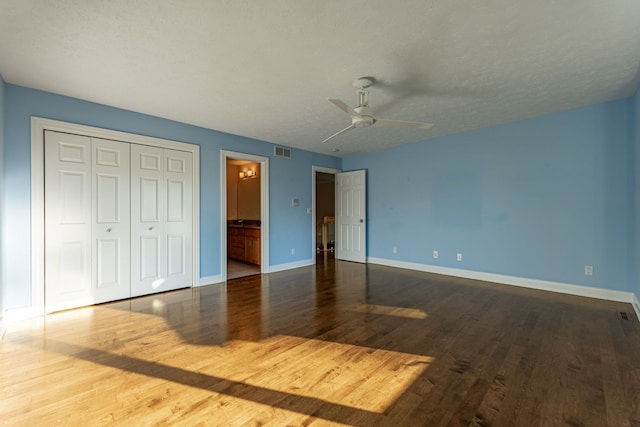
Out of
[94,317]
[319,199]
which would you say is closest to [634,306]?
[94,317]

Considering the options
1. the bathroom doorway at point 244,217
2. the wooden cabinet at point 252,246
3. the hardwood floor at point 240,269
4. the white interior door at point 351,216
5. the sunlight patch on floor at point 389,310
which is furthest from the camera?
the white interior door at point 351,216

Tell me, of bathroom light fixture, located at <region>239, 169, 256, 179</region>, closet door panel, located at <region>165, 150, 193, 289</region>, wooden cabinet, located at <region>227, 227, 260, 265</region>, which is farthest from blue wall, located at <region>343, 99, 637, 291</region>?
closet door panel, located at <region>165, 150, 193, 289</region>

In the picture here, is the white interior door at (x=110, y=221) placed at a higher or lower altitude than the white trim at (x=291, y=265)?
higher

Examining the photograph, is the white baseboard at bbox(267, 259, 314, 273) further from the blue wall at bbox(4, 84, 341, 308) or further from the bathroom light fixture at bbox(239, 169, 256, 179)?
the bathroom light fixture at bbox(239, 169, 256, 179)

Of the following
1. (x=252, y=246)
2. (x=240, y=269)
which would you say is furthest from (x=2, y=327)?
(x=252, y=246)

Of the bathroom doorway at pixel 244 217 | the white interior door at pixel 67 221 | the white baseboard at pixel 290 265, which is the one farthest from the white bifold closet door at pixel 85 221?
the white baseboard at pixel 290 265

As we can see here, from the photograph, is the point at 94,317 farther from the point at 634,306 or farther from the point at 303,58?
the point at 634,306

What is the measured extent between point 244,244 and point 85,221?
3.35 meters

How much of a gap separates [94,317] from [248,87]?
10.1 ft

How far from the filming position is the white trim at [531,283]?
376cm

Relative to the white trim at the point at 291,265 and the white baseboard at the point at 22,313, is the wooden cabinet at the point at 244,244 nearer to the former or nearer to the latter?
the white trim at the point at 291,265

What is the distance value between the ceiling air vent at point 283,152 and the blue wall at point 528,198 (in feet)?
7.18

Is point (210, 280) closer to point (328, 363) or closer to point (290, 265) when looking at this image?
point (290, 265)

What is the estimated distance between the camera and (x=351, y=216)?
682 centimetres
